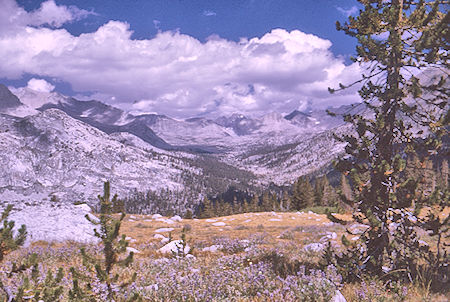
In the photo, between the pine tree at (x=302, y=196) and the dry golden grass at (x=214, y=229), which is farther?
the pine tree at (x=302, y=196)

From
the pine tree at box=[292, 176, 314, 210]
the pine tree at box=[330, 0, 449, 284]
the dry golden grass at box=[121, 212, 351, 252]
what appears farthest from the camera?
the pine tree at box=[292, 176, 314, 210]

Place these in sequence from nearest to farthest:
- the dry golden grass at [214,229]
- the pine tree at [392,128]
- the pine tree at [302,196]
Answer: the pine tree at [392,128]
the dry golden grass at [214,229]
the pine tree at [302,196]

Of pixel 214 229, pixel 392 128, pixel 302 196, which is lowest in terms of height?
pixel 302 196

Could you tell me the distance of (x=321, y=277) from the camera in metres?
5.97

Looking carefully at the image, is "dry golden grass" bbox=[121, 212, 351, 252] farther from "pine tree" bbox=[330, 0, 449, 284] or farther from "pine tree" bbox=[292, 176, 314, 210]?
"pine tree" bbox=[292, 176, 314, 210]

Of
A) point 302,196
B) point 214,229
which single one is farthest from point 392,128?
point 302,196

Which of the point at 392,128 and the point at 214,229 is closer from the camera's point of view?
the point at 392,128

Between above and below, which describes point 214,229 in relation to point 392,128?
below

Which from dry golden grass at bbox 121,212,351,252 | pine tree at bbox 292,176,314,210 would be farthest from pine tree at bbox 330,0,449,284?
pine tree at bbox 292,176,314,210

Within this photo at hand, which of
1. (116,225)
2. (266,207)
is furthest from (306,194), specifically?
(116,225)

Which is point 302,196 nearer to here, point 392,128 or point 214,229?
point 214,229

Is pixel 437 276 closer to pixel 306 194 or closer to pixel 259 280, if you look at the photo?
pixel 259 280

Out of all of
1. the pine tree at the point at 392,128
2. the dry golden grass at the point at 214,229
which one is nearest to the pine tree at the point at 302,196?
the dry golden grass at the point at 214,229

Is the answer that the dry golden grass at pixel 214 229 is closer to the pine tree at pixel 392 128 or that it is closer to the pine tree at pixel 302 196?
the pine tree at pixel 392 128
